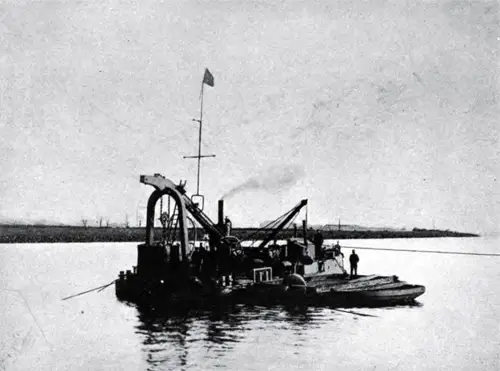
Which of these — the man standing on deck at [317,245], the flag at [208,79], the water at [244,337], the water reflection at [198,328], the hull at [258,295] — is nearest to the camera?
the water at [244,337]

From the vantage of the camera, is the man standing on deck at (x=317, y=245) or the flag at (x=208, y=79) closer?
the flag at (x=208, y=79)

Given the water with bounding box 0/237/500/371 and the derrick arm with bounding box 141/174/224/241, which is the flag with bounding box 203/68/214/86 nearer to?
the derrick arm with bounding box 141/174/224/241

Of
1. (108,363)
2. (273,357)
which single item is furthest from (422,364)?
(108,363)

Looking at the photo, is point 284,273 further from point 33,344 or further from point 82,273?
point 82,273

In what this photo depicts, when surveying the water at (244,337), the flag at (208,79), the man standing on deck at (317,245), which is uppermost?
the flag at (208,79)

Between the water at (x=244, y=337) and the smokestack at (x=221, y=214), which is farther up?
the smokestack at (x=221, y=214)

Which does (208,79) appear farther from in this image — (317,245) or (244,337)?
(244,337)

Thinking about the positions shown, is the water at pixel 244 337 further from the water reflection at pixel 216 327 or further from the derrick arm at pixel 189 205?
the derrick arm at pixel 189 205

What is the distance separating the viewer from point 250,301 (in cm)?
3067

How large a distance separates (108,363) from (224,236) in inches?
578

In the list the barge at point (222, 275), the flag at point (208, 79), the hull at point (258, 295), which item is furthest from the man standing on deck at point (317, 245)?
the flag at point (208, 79)

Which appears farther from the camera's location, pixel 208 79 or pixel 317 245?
pixel 317 245

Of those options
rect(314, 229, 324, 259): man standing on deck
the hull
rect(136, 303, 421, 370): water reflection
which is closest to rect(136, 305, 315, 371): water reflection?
rect(136, 303, 421, 370): water reflection

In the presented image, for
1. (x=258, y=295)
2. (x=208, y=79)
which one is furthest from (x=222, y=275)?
(x=208, y=79)
